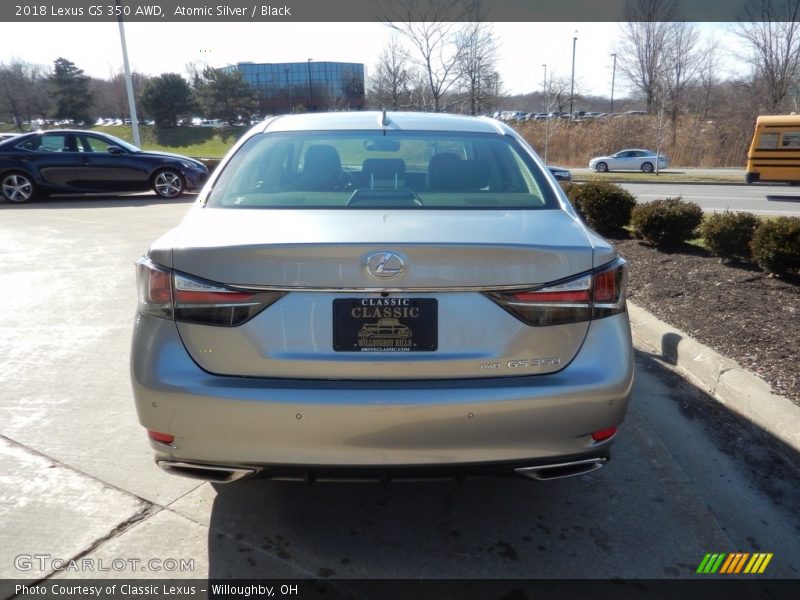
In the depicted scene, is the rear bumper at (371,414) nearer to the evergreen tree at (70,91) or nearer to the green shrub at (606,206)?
the green shrub at (606,206)

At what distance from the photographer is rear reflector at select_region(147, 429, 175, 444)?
7.72ft

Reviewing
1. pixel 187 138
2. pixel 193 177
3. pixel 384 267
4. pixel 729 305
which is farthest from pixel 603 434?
pixel 187 138

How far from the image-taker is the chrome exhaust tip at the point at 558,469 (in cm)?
235

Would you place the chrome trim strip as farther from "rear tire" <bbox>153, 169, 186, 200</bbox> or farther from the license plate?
"rear tire" <bbox>153, 169, 186, 200</bbox>

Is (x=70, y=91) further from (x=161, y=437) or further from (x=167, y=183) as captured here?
(x=161, y=437)

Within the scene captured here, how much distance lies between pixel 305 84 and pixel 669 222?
50.8 meters

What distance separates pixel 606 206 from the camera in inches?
346

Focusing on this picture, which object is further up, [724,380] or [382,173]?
[382,173]

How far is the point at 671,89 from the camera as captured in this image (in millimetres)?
46656

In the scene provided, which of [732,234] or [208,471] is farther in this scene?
[732,234]

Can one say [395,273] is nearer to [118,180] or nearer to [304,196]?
[304,196]

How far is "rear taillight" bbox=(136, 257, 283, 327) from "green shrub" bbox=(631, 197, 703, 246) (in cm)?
641

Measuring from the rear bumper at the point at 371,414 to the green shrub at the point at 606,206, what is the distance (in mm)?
6831

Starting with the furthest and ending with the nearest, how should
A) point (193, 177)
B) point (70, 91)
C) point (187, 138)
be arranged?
point (70, 91), point (187, 138), point (193, 177)
